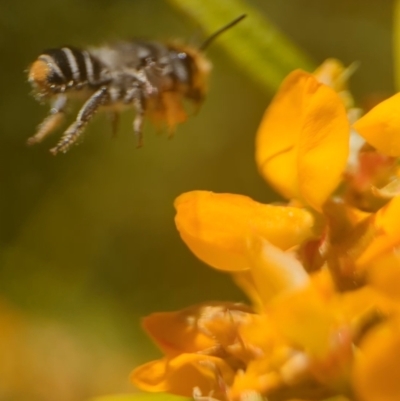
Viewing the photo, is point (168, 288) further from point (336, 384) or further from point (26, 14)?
point (336, 384)

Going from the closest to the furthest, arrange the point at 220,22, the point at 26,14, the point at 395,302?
1. the point at 395,302
2. the point at 220,22
3. the point at 26,14

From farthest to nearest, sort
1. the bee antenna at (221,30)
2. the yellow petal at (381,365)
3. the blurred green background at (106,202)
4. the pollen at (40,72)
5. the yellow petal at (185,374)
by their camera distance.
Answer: the blurred green background at (106,202)
the bee antenna at (221,30)
the pollen at (40,72)
the yellow petal at (185,374)
the yellow petal at (381,365)

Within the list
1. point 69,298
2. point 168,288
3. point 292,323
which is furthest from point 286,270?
point 69,298

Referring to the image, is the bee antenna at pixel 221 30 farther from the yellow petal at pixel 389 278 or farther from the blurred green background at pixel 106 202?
the yellow petal at pixel 389 278

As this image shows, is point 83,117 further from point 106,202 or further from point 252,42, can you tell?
point 106,202

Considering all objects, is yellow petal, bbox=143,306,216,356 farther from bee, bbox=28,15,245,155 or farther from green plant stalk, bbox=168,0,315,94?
green plant stalk, bbox=168,0,315,94

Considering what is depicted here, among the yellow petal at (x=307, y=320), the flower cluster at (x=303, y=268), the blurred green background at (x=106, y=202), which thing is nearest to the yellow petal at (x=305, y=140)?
the flower cluster at (x=303, y=268)

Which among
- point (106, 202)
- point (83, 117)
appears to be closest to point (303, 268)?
point (83, 117)

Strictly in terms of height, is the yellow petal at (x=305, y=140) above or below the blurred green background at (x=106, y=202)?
above
